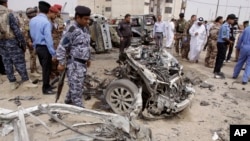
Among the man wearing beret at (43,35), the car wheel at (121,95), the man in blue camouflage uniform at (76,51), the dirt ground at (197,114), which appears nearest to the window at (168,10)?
the dirt ground at (197,114)

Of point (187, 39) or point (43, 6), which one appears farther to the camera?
point (187, 39)

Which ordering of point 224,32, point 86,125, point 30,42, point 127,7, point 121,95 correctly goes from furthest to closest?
point 127,7 → point 224,32 → point 30,42 → point 121,95 → point 86,125

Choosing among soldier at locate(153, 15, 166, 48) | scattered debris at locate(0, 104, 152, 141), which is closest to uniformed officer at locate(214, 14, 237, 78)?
soldier at locate(153, 15, 166, 48)

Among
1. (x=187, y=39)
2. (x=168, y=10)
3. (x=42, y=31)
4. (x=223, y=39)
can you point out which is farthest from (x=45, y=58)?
(x=168, y=10)

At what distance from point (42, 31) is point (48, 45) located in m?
0.36

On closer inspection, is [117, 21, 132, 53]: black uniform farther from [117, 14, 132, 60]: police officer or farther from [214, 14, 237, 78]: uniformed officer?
[214, 14, 237, 78]: uniformed officer

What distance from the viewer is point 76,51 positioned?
3.82 meters

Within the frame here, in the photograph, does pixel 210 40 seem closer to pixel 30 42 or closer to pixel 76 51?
pixel 30 42

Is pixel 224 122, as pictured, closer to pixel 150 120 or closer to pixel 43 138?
pixel 150 120

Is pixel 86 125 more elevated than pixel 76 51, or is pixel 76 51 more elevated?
→ pixel 76 51

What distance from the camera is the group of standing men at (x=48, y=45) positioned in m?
3.79

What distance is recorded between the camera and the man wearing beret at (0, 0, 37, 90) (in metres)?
5.25

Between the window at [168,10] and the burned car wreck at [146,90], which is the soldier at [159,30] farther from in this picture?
the window at [168,10]

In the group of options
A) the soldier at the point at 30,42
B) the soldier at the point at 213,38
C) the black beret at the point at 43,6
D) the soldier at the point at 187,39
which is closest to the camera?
the black beret at the point at 43,6
